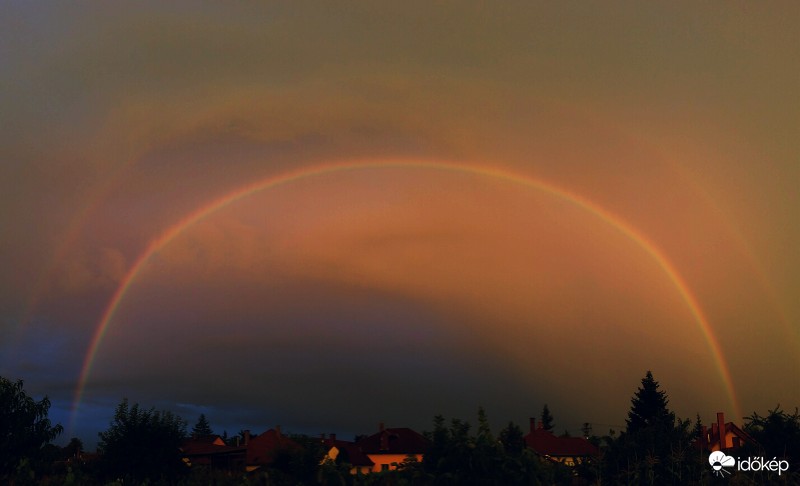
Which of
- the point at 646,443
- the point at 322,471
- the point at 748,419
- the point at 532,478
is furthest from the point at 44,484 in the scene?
the point at 748,419

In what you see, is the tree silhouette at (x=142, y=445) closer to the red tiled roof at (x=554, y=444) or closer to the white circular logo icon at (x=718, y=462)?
the white circular logo icon at (x=718, y=462)

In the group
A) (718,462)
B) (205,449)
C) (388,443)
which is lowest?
(205,449)

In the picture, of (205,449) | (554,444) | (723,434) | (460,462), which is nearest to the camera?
(460,462)

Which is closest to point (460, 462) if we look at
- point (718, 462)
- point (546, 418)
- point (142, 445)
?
point (718, 462)

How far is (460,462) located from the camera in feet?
37.7

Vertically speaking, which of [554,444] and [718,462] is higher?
[554,444]

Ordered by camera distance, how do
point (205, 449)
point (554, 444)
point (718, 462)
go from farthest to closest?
1. point (554, 444)
2. point (205, 449)
3. point (718, 462)

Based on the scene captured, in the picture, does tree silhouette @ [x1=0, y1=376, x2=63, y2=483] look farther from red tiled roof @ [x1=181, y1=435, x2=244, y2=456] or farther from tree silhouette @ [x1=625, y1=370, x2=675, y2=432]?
tree silhouette @ [x1=625, y1=370, x2=675, y2=432]

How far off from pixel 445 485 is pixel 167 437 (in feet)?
74.8

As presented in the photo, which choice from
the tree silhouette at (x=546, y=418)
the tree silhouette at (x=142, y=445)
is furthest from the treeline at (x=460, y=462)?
the tree silhouette at (x=546, y=418)

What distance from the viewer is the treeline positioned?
37.5 ft

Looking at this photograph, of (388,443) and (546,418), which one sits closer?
(388,443)

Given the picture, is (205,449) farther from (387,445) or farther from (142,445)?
(142,445)

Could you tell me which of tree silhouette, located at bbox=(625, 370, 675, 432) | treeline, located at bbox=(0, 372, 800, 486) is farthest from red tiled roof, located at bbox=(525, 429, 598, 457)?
treeline, located at bbox=(0, 372, 800, 486)
